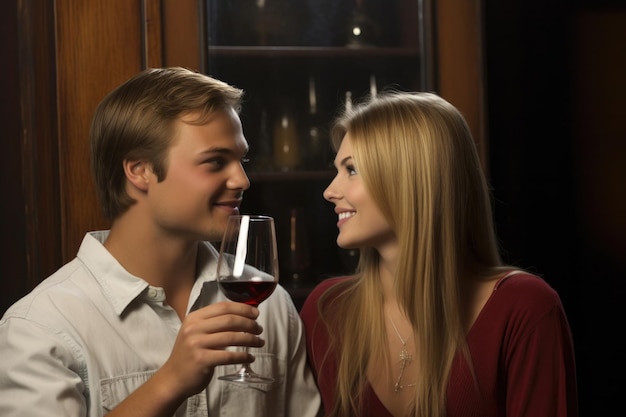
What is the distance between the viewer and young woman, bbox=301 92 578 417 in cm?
198

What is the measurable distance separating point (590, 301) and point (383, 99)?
3.63 feet

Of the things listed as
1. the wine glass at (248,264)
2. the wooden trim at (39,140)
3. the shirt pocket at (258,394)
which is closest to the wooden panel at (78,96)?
the wooden trim at (39,140)

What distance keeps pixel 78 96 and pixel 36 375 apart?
793 millimetres

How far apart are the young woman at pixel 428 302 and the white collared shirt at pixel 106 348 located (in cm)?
12

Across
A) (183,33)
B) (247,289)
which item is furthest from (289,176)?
(247,289)

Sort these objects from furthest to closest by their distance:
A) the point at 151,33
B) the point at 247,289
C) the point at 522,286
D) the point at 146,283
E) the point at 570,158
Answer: the point at 570,158 < the point at 151,33 < the point at 522,286 < the point at 146,283 < the point at 247,289

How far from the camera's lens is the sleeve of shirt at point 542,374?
1.95 meters

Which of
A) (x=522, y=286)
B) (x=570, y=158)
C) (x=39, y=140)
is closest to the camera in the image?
(x=522, y=286)

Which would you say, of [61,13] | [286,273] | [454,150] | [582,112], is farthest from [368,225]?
[582,112]

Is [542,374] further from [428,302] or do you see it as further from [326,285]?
[326,285]

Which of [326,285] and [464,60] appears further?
[464,60]

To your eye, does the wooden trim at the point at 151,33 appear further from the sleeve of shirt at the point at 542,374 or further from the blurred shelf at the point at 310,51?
the sleeve of shirt at the point at 542,374

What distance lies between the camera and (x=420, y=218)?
2076mm

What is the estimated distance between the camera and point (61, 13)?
2.27 m
